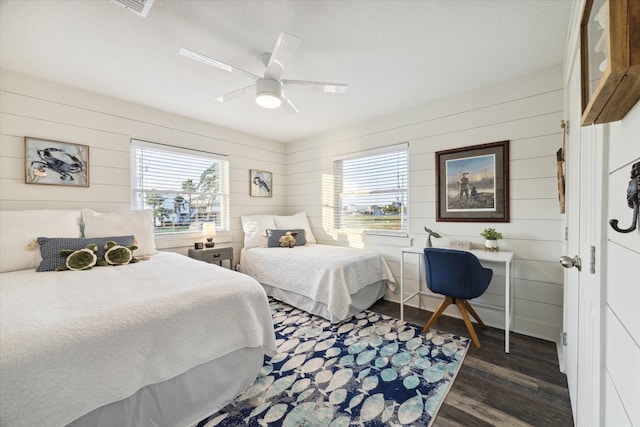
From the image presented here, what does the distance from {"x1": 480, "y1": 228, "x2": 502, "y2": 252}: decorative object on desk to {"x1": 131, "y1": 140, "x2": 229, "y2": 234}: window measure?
11.0 feet

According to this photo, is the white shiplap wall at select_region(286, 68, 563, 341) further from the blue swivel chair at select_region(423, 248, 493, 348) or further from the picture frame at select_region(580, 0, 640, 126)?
the picture frame at select_region(580, 0, 640, 126)

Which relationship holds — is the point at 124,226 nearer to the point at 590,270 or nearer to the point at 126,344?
the point at 126,344

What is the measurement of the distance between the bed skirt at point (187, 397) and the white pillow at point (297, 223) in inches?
98.4

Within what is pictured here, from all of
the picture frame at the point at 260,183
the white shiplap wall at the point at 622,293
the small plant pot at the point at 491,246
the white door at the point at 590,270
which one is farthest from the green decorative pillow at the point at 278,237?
the white shiplap wall at the point at 622,293

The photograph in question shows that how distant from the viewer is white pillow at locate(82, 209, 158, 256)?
2.52 meters

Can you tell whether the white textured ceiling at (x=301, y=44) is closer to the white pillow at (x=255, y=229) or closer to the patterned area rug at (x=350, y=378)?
the white pillow at (x=255, y=229)

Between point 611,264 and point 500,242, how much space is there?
2.15 m

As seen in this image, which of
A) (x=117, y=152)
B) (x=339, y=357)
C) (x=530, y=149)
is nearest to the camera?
(x=339, y=357)

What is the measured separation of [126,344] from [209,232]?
245 centimetres

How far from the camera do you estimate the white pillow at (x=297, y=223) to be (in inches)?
166

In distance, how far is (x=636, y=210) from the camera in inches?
21.4

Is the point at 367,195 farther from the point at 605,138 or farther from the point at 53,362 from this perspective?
the point at 53,362

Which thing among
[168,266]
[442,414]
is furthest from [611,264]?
[168,266]

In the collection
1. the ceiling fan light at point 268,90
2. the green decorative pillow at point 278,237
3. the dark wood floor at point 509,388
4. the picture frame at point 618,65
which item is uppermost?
the ceiling fan light at point 268,90
